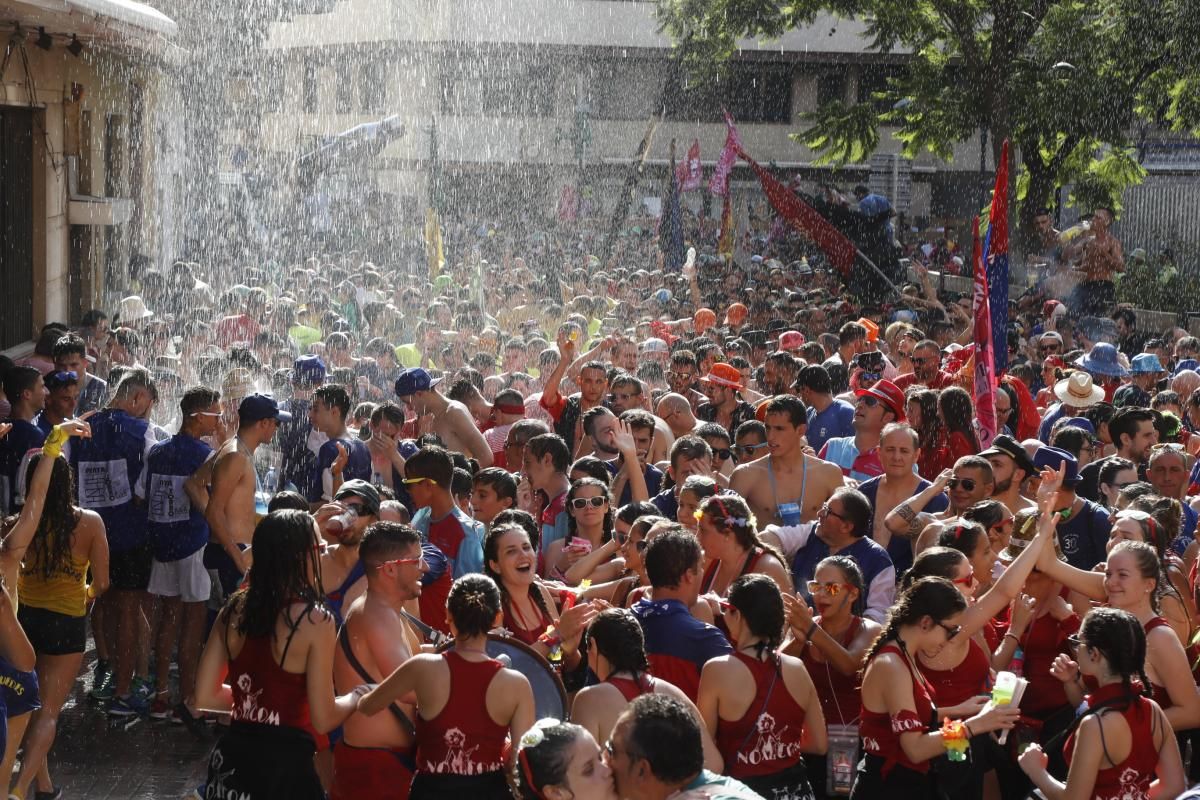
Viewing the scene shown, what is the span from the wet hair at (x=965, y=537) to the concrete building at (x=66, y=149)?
964 cm

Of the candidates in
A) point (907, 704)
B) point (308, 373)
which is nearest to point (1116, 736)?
point (907, 704)

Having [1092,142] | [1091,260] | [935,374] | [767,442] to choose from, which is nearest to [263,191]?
[1092,142]

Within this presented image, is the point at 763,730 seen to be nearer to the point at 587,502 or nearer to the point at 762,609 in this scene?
the point at 762,609

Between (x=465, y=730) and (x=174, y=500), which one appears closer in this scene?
(x=465, y=730)

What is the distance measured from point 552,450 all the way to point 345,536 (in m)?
1.66

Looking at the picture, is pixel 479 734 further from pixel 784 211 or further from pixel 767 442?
pixel 784 211

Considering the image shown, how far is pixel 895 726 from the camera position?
4.87 m

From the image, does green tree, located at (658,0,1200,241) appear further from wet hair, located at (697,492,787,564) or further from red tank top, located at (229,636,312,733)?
red tank top, located at (229,636,312,733)

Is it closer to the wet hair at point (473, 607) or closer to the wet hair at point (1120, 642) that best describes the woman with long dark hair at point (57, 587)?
the wet hair at point (473, 607)

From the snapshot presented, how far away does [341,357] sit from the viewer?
38.6 feet

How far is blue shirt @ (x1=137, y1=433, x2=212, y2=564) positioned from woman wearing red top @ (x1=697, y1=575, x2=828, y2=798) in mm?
3785

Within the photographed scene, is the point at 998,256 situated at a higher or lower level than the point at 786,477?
higher


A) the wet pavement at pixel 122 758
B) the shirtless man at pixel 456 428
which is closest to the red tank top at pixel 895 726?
the wet pavement at pixel 122 758

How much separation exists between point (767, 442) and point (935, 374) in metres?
3.61
